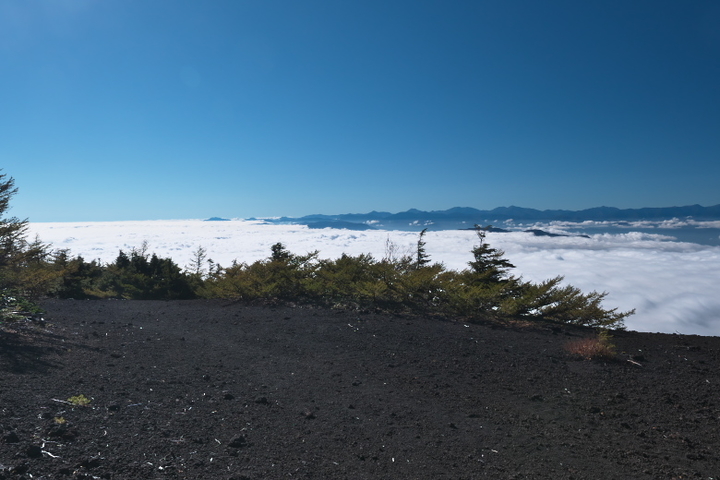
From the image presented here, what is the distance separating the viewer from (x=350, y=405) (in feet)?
11.6

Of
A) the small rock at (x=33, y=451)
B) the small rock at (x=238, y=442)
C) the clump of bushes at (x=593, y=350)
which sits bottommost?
the clump of bushes at (x=593, y=350)

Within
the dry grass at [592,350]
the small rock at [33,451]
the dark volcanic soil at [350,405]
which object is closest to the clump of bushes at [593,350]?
the dry grass at [592,350]

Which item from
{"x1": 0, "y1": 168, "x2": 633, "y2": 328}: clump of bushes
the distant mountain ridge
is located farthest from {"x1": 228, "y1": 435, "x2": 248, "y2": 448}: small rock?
the distant mountain ridge

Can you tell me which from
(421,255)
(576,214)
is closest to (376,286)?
(421,255)

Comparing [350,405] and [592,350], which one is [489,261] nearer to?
[592,350]

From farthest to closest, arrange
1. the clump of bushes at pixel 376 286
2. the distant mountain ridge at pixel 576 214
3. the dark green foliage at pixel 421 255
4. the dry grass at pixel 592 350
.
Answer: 1. the distant mountain ridge at pixel 576 214
2. the dark green foliage at pixel 421 255
3. the clump of bushes at pixel 376 286
4. the dry grass at pixel 592 350

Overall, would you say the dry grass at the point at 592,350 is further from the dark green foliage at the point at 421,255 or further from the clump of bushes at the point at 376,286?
the dark green foliage at the point at 421,255

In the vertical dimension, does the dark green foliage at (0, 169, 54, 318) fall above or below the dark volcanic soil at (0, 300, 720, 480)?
above

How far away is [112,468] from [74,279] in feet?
48.6

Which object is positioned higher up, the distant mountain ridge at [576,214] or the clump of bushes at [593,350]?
the distant mountain ridge at [576,214]

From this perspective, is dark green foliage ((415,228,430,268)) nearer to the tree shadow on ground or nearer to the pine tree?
the pine tree

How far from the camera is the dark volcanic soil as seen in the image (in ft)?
8.17

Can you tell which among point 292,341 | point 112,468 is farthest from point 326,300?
point 112,468

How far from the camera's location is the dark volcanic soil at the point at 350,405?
98.0 inches
